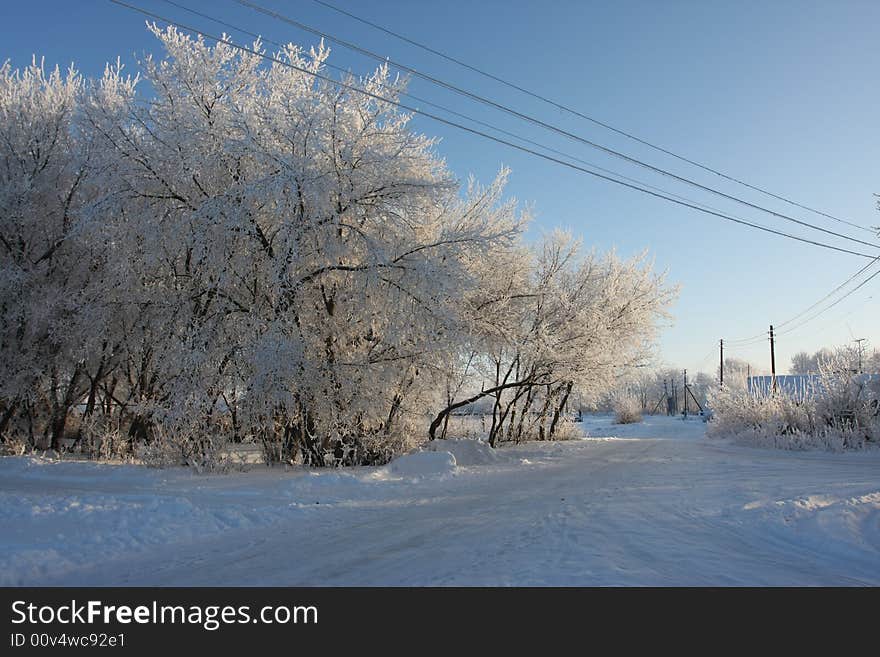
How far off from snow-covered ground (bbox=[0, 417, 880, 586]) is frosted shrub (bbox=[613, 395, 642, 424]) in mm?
42821

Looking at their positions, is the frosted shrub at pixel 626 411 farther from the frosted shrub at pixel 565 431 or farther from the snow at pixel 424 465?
the snow at pixel 424 465

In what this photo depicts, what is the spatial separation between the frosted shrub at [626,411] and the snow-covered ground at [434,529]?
1686 inches

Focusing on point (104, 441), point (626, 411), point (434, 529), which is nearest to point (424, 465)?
point (434, 529)

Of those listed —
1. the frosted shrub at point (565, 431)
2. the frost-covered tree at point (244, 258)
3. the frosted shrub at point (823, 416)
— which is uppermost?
the frost-covered tree at point (244, 258)

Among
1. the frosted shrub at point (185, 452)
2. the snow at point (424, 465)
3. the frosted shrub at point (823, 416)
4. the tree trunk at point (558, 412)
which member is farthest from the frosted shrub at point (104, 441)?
the frosted shrub at point (823, 416)

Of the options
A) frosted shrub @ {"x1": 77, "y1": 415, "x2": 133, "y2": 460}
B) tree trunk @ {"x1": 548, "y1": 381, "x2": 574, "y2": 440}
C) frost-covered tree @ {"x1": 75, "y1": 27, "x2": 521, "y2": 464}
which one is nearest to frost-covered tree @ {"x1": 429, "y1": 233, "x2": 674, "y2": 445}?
tree trunk @ {"x1": 548, "y1": 381, "x2": 574, "y2": 440}

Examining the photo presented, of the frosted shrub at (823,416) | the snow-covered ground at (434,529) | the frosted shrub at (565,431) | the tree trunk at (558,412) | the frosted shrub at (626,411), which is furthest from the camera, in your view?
the frosted shrub at (626,411)

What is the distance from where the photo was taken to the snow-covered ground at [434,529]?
5.14 m

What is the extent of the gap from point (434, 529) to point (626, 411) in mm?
50753

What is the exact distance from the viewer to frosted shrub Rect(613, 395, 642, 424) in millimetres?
53719

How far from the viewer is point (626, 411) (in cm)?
5428

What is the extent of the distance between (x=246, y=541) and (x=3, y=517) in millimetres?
3299

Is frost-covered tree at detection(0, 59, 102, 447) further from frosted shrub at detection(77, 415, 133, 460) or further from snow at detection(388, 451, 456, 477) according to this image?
snow at detection(388, 451, 456, 477)
